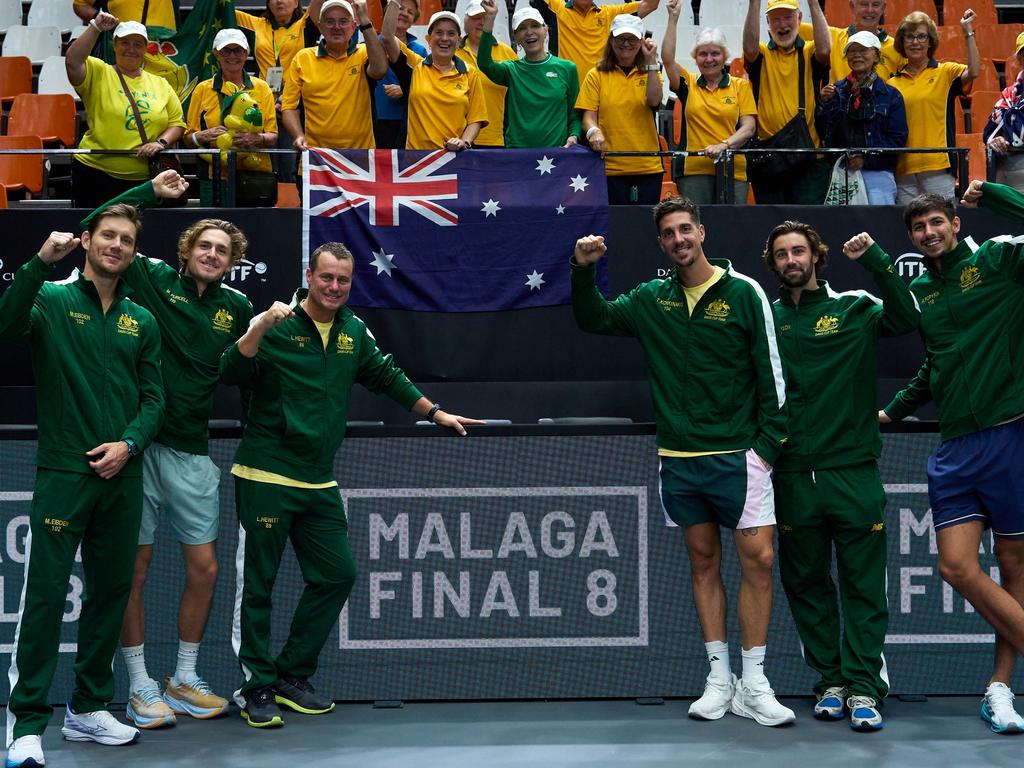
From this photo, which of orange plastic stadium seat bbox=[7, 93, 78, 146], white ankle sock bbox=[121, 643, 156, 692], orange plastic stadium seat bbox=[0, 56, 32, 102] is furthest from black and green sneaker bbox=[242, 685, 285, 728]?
orange plastic stadium seat bbox=[0, 56, 32, 102]

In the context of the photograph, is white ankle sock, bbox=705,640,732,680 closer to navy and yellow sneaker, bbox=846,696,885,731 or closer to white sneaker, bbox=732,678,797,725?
white sneaker, bbox=732,678,797,725

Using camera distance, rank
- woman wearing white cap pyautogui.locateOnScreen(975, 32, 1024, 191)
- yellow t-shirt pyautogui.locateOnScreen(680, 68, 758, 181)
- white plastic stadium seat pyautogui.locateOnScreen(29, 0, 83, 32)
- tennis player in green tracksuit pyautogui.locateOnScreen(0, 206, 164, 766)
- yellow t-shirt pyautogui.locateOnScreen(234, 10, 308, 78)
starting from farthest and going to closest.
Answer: white plastic stadium seat pyautogui.locateOnScreen(29, 0, 83, 32)
yellow t-shirt pyautogui.locateOnScreen(234, 10, 308, 78)
yellow t-shirt pyautogui.locateOnScreen(680, 68, 758, 181)
woman wearing white cap pyautogui.locateOnScreen(975, 32, 1024, 191)
tennis player in green tracksuit pyautogui.locateOnScreen(0, 206, 164, 766)

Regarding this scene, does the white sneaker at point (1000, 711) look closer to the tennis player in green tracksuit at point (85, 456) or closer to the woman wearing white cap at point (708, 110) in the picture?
the tennis player in green tracksuit at point (85, 456)

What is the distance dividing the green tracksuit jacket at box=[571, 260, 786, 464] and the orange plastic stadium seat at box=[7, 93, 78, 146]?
735 cm

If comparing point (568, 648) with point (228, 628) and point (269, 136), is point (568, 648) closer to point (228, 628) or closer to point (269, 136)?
point (228, 628)

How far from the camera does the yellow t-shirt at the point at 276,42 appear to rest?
9570mm

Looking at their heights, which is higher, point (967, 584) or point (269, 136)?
point (269, 136)

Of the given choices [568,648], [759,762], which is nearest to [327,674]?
[568,648]

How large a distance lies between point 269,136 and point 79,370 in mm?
3751

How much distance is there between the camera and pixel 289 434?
5.34 meters

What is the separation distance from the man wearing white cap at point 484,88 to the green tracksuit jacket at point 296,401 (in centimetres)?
345

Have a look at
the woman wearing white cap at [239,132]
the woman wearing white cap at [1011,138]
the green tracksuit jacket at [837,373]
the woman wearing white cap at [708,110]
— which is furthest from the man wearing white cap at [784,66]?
the woman wearing white cap at [239,132]

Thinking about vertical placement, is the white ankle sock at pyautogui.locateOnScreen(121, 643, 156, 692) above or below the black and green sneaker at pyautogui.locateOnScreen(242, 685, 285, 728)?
above

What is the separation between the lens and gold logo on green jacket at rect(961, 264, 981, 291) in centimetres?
531
